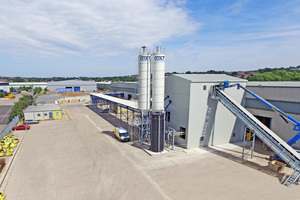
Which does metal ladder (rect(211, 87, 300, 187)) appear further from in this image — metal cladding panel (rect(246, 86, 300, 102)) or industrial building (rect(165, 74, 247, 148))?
metal cladding panel (rect(246, 86, 300, 102))

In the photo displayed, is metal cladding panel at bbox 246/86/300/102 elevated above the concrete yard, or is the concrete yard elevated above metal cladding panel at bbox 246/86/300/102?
metal cladding panel at bbox 246/86/300/102

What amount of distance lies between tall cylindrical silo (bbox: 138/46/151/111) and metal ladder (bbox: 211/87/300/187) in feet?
27.9

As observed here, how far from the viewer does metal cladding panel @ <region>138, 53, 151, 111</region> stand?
23.1m

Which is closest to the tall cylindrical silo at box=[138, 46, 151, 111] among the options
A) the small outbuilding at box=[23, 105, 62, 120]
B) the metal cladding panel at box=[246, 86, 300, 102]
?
the metal cladding panel at box=[246, 86, 300, 102]

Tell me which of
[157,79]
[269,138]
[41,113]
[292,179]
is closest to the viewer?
[292,179]

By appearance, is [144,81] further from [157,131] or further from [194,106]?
[194,106]

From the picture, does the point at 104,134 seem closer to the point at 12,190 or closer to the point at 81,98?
the point at 12,190

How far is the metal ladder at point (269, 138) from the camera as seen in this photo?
54.3 feet

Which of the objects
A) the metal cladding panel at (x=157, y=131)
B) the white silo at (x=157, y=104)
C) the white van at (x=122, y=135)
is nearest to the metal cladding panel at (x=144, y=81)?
the white silo at (x=157, y=104)

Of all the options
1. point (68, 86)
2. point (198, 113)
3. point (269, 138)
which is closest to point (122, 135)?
point (198, 113)

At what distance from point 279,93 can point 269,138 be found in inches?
287

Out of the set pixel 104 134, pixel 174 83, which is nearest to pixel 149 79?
pixel 174 83

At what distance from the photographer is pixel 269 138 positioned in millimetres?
18641

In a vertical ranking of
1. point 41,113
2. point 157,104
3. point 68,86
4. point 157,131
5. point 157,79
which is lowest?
point 41,113
